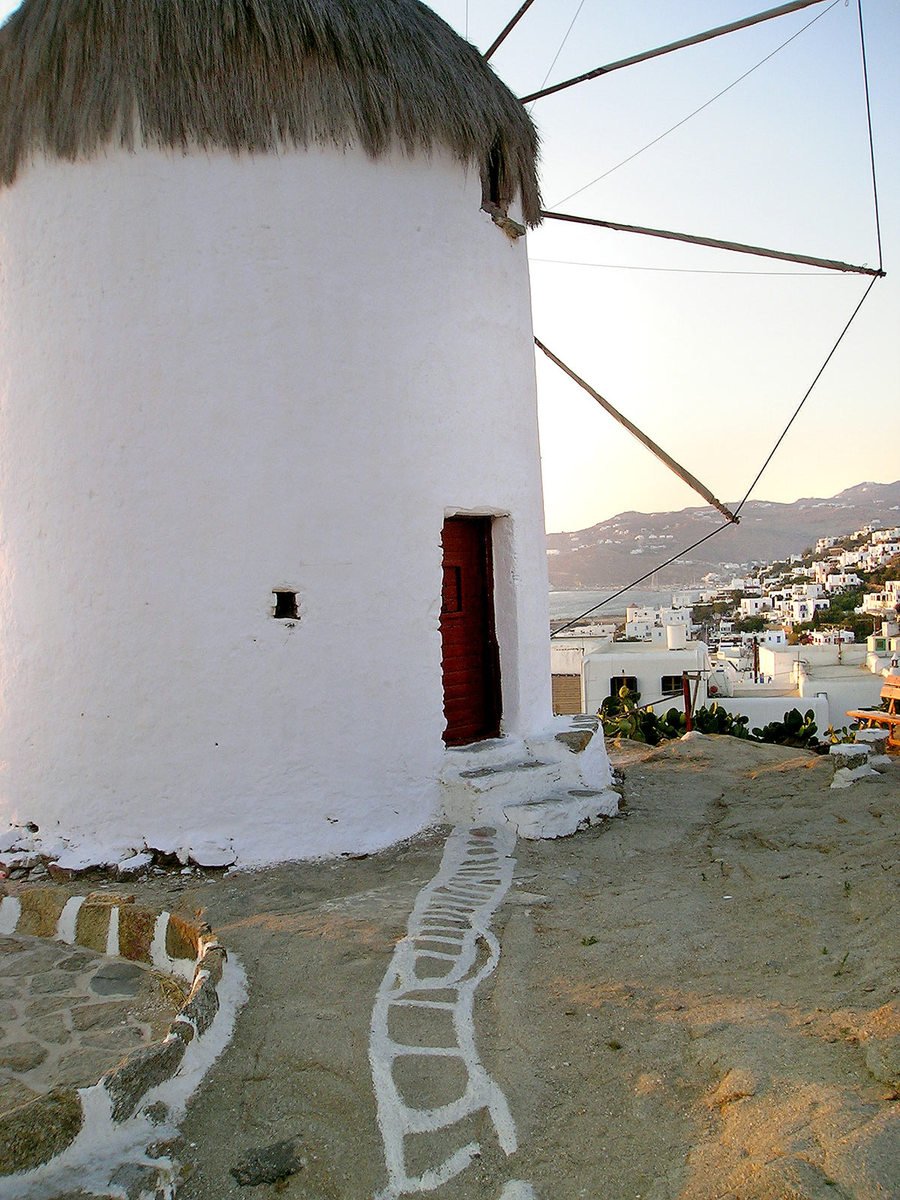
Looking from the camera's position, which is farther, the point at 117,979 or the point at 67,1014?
the point at 117,979

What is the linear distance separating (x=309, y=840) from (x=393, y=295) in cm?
340

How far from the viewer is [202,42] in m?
5.32

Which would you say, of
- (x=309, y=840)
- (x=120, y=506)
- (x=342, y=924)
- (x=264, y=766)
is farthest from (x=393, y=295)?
(x=342, y=924)

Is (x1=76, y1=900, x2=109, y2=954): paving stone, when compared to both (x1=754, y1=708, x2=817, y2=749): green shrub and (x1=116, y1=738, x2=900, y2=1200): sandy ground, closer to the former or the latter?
(x1=116, y1=738, x2=900, y2=1200): sandy ground

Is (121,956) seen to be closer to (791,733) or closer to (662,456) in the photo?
(662,456)

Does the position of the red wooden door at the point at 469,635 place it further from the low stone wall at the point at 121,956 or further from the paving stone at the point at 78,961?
the paving stone at the point at 78,961

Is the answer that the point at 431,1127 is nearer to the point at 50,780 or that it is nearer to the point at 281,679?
the point at 281,679

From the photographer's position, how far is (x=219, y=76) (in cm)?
539

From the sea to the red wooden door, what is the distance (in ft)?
222

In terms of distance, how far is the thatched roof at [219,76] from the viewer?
535 centimetres

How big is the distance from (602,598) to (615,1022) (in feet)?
268

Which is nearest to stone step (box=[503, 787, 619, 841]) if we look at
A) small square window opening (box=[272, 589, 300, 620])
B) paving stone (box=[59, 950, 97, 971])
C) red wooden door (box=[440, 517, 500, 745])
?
red wooden door (box=[440, 517, 500, 745])

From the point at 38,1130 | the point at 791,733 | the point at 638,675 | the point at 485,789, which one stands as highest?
the point at 485,789

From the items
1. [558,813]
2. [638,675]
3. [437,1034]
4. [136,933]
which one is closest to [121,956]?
[136,933]
